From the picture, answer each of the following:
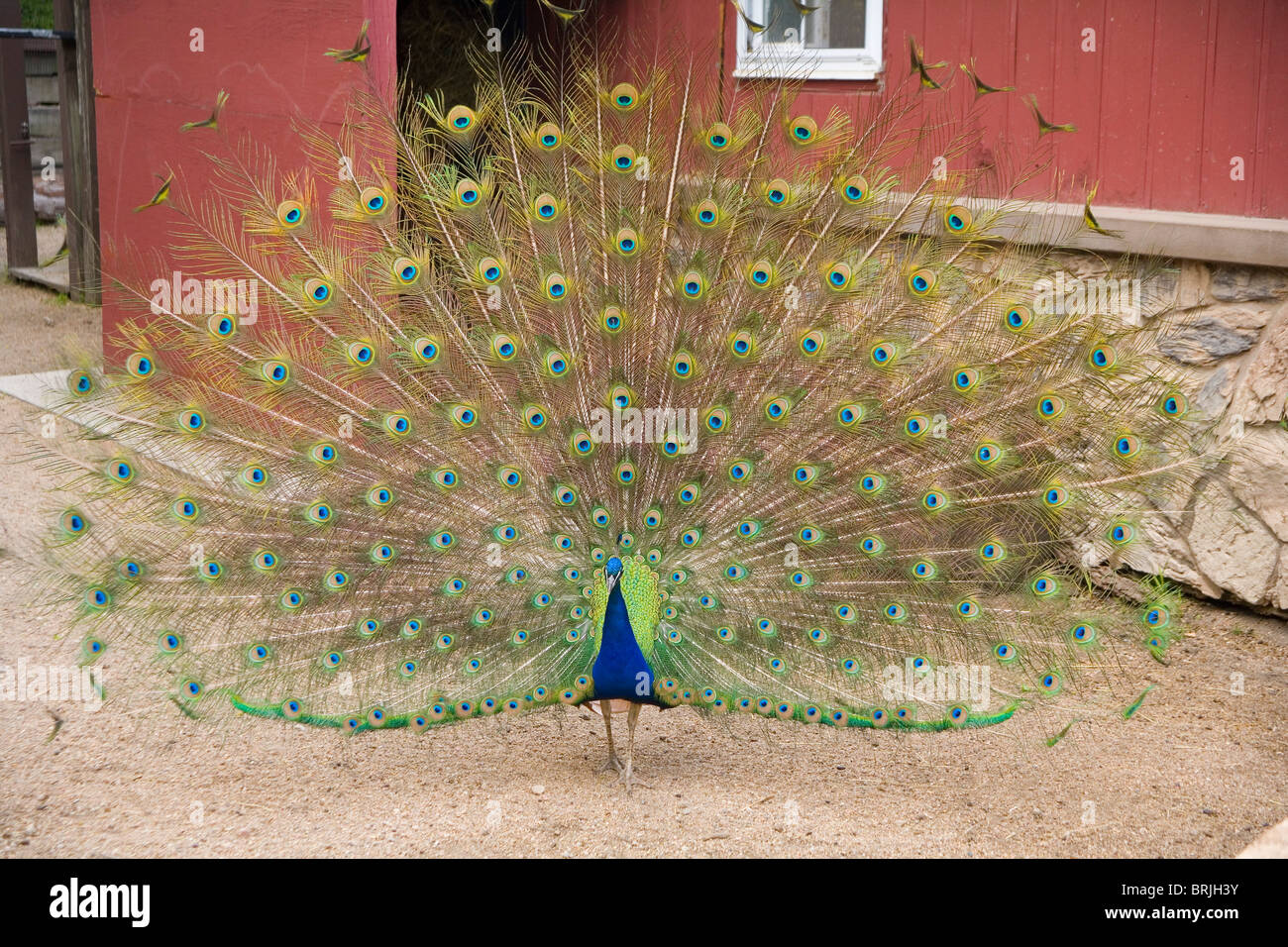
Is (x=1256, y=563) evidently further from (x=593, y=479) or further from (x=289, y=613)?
(x=289, y=613)

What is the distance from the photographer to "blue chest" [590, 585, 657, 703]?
12.7ft

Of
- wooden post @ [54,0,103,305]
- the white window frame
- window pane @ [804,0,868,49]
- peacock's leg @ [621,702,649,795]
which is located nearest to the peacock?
peacock's leg @ [621,702,649,795]

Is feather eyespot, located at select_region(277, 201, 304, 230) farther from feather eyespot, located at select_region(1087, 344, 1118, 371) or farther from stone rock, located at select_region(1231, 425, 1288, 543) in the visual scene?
stone rock, located at select_region(1231, 425, 1288, 543)

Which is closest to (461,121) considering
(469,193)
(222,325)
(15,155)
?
(469,193)

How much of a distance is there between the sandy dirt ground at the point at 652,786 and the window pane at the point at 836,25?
360cm

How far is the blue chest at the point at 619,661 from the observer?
12.7 feet

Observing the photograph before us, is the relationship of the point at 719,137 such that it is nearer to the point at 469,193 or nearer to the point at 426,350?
the point at 469,193

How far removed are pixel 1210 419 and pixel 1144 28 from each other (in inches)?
70.2

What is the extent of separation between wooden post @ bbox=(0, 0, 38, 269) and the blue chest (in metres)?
10.8

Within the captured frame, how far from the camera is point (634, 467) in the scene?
156 inches

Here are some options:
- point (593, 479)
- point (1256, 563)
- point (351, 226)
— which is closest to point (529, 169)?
point (351, 226)

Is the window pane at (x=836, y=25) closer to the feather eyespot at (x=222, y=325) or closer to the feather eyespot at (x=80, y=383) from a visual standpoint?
the feather eyespot at (x=222, y=325)

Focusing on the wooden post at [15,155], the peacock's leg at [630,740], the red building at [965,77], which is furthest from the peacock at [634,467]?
the wooden post at [15,155]

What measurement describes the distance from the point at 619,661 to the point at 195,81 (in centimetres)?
547
